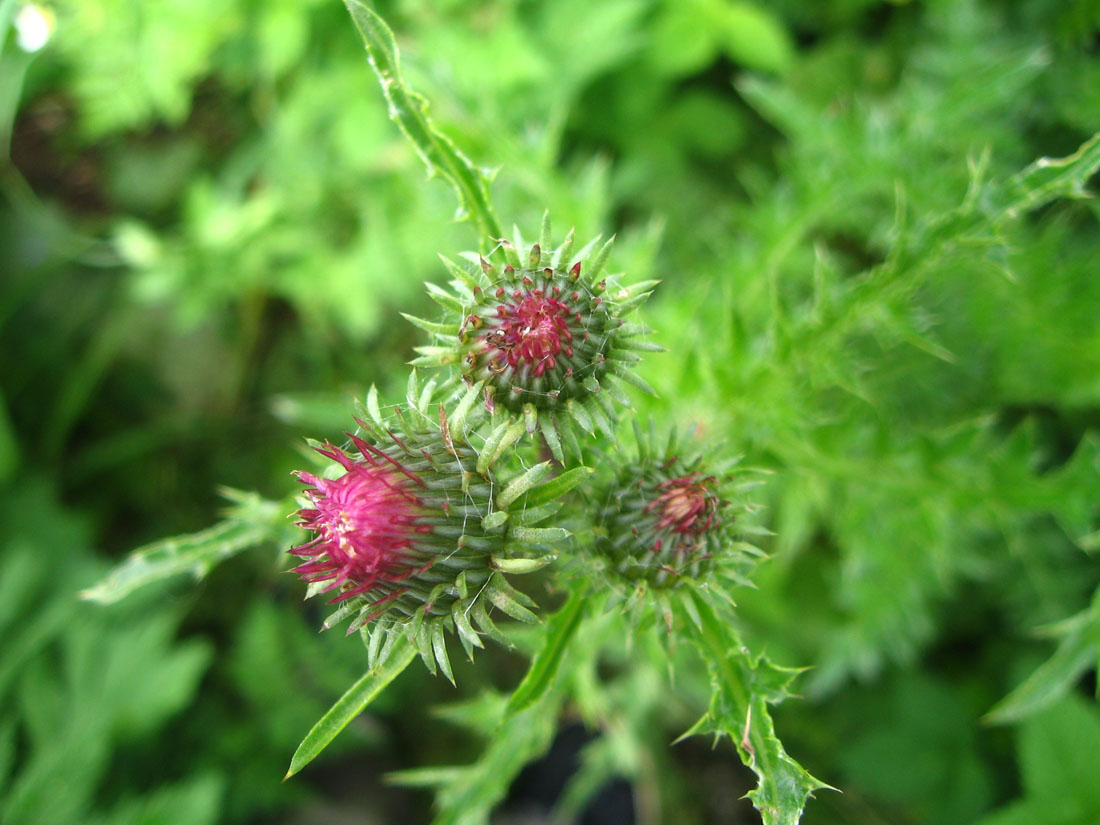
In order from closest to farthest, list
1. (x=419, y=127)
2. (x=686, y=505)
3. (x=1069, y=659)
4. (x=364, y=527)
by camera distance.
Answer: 1. (x=364, y=527)
2. (x=686, y=505)
3. (x=419, y=127)
4. (x=1069, y=659)

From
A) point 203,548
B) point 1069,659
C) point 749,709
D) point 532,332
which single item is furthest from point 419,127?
point 1069,659

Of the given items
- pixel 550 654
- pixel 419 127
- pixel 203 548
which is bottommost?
pixel 550 654

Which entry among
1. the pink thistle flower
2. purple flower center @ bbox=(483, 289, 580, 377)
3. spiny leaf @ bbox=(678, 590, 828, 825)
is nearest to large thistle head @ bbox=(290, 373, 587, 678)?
the pink thistle flower

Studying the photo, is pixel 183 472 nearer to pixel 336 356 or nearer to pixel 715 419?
pixel 336 356

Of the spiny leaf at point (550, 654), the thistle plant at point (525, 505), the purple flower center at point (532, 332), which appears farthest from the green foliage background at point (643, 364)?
the purple flower center at point (532, 332)

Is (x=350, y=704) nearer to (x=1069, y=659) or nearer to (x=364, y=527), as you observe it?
(x=364, y=527)

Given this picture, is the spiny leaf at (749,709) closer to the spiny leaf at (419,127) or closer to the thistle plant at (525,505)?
the thistle plant at (525,505)
